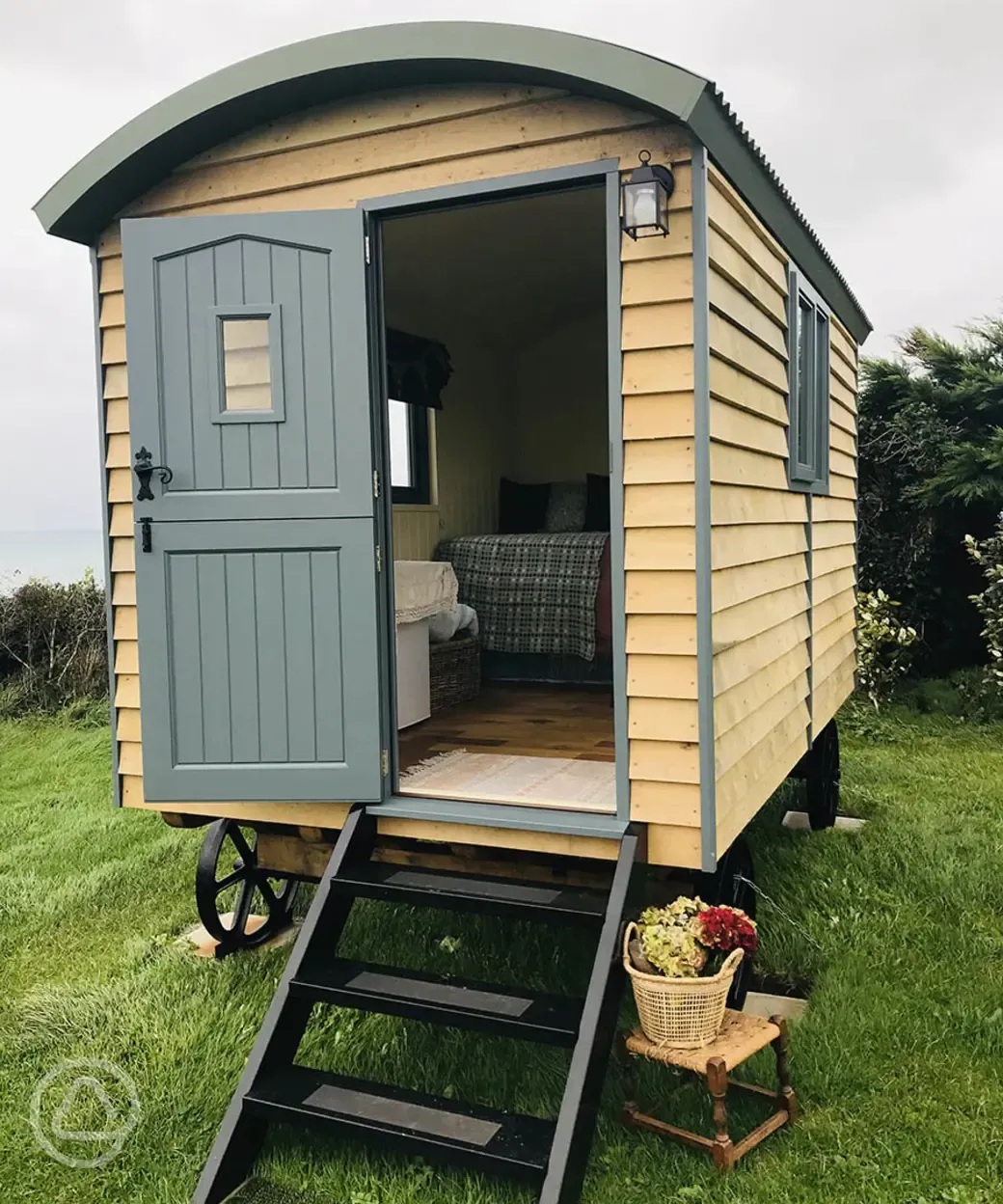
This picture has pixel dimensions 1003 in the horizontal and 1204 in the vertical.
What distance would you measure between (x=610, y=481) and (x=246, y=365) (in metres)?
1.18

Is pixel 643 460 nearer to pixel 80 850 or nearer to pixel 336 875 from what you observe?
pixel 336 875

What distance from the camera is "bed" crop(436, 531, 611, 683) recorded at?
556 centimetres

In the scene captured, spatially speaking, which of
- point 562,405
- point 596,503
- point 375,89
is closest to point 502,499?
point 596,503

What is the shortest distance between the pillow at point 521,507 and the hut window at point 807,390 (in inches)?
87.0

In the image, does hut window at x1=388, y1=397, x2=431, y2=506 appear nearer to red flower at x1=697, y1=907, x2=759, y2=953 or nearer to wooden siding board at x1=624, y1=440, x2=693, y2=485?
wooden siding board at x1=624, y1=440, x2=693, y2=485

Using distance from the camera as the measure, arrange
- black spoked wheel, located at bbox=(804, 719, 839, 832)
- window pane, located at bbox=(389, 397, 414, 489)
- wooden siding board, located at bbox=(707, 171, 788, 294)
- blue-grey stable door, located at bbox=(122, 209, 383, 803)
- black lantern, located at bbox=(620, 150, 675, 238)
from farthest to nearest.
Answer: window pane, located at bbox=(389, 397, 414, 489)
black spoked wheel, located at bbox=(804, 719, 839, 832)
blue-grey stable door, located at bbox=(122, 209, 383, 803)
wooden siding board, located at bbox=(707, 171, 788, 294)
black lantern, located at bbox=(620, 150, 675, 238)

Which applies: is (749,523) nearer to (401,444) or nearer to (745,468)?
(745,468)

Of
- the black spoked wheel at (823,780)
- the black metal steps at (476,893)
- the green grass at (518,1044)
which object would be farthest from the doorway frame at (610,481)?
the black spoked wheel at (823,780)

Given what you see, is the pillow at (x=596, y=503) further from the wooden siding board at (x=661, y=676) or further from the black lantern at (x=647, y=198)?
the black lantern at (x=647, y=198)

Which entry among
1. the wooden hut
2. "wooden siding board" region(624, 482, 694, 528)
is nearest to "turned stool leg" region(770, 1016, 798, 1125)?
the wooden hut

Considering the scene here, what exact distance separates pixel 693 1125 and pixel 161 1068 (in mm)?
1593

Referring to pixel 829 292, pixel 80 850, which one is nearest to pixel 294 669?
pixel 80 850

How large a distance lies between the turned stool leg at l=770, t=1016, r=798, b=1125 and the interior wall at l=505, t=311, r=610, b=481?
4608 mm

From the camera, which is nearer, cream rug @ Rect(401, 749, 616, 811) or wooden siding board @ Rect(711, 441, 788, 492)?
wooden siding board @ Rect(711, 441, 788, 492)
